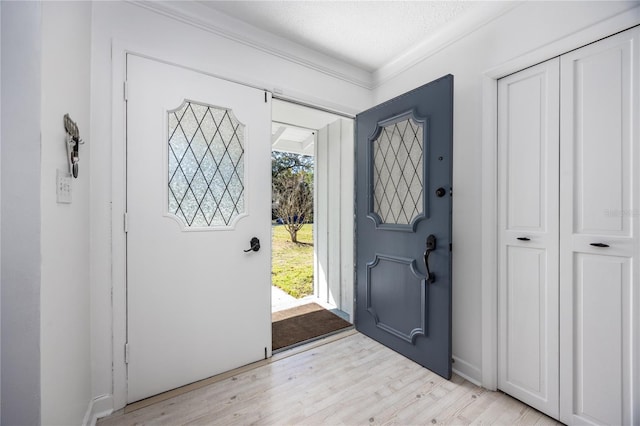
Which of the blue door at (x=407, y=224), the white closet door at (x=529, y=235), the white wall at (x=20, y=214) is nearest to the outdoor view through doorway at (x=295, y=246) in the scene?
the blue door at (x=407, y=224)

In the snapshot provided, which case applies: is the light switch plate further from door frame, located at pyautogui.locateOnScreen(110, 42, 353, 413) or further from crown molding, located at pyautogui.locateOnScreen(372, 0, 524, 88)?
crown molding, located at pyautogui.locateOnScreen(372, 0, 524, 88)

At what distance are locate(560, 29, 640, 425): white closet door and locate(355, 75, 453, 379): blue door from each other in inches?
23.3

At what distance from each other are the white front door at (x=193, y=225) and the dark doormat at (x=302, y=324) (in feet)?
1.32

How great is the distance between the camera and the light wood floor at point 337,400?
1509 millimetres

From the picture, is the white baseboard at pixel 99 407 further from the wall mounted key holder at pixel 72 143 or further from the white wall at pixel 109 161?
the wall mounted key holder at pixel 72 143

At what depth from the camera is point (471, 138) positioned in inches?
73.8

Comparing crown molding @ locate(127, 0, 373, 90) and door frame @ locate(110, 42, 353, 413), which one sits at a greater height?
crown molding @ locate(127, 0, 373, 90)

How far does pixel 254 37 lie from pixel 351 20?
0.73 metres

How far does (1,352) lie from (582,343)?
2.50m

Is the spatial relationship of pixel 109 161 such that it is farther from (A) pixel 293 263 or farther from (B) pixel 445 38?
(A) pixel 293 263

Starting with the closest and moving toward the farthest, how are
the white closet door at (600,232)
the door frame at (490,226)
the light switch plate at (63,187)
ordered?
1. the light switch plate at (63,187)
2. the white closet door at (600,232)
3. the door frame at (490,226)

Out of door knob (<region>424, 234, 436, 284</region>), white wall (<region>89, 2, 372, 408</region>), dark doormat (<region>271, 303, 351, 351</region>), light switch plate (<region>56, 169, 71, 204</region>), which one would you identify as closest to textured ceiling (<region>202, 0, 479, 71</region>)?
white wall (<region>89, 2, 372, 408</region>)

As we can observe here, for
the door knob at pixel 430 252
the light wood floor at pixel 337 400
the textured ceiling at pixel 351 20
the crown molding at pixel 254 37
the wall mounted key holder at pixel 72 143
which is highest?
the textured ceiling at pixel 351 20

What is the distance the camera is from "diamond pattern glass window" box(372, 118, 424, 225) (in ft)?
6.69
